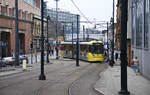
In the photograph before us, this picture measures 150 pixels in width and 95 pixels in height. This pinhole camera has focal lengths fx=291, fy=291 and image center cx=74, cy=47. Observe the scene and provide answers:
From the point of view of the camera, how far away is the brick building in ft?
163

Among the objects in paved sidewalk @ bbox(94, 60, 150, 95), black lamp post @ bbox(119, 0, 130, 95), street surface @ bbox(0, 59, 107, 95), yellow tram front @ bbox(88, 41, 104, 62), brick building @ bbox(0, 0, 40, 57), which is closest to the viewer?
black lamp post @ bbox(119, 0, 130, 95)

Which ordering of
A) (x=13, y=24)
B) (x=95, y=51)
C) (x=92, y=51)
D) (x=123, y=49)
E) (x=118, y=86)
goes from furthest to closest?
(x=13, y=24)
(x=95, y=51)
(x=92, y=51)
(x=118, y=86)
(x=123, y=49)

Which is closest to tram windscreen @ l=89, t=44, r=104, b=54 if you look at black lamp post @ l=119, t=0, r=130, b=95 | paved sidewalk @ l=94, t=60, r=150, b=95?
paved sidewalk @ l=94, t=60, r=150, b=95

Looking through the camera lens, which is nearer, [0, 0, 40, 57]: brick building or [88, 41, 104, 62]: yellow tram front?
[88, 41, 104, 62]: yellow tram front

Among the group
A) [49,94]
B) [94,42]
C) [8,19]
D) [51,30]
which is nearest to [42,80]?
[49,94]

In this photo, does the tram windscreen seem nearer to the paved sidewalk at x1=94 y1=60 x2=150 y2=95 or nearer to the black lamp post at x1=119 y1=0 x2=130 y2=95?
the paved sidewalk at x1=94 y1=60 x2=150 y2=95

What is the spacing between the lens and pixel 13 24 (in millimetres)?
53531

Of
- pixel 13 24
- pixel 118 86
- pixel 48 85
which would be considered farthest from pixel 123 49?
pixel 13 24

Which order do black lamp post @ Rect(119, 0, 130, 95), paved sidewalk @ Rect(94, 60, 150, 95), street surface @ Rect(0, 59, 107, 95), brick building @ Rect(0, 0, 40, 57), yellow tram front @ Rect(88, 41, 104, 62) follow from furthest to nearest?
brick building @ Rect(0, 0, 40, 57), yellow tram front @ Rect(88, 41, 104, 62), street surface @ Rect(0, 59, 107, 95), paved sidewalk @ Rect(94, 60, 150, 95), black lamp post @ Rect(119, 0, 130, 95)

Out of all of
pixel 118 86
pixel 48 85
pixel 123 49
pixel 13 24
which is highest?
pixel 13 24

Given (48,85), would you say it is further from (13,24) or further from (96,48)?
(13,24)

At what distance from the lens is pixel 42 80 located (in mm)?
20469

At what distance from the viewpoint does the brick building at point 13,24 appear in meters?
49.8

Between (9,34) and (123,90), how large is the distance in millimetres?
41285
